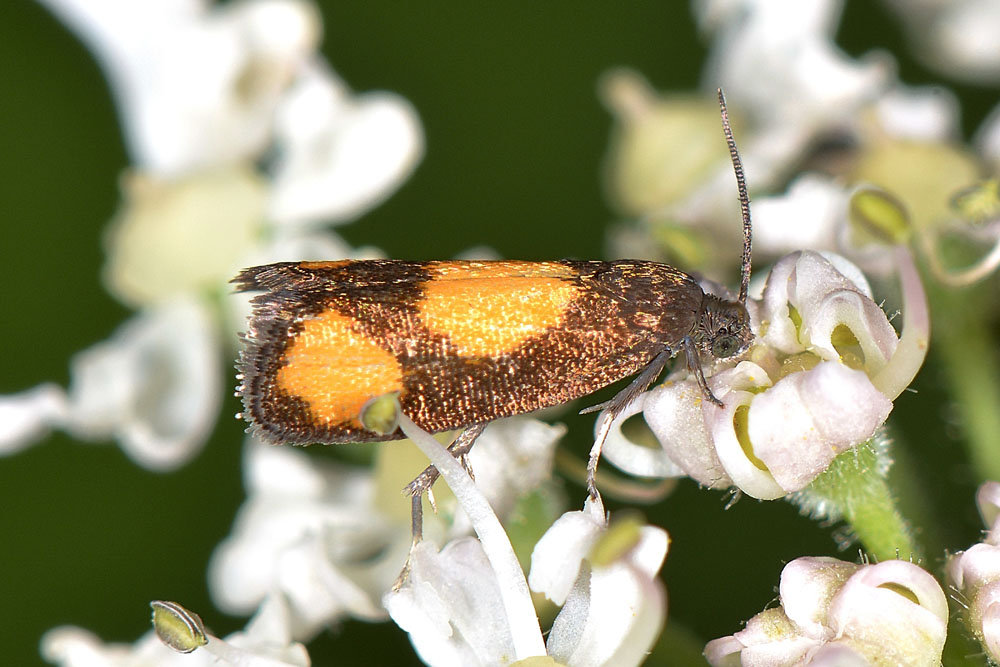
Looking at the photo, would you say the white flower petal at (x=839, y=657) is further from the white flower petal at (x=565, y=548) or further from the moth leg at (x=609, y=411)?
the moth leg at (x=609, y=411)

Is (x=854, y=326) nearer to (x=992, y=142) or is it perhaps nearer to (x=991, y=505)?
(x=991, y=505)

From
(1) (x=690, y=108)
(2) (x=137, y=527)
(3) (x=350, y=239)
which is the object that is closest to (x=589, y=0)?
(3) (x=350, y=239)

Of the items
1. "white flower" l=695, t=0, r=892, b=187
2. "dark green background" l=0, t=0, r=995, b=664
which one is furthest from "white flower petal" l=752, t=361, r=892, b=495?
"dark green background" l=0, t=0, r=995, b=664

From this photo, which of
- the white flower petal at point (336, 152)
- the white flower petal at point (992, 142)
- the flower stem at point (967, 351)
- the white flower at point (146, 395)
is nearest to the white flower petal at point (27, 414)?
the white flower at point (146, 395)

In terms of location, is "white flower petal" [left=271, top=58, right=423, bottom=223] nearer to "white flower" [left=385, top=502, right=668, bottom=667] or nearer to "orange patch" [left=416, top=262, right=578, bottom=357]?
"orange patch" [left=416, top=262, right=578, bottom=357]

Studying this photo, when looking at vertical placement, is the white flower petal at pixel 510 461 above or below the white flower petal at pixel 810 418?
below
